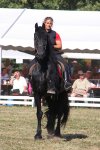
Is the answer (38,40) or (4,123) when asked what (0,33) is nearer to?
(4,123)

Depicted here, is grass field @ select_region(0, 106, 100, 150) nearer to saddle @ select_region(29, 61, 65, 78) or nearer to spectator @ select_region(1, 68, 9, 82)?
saddle @ select_region(29, 61, 65, 78)

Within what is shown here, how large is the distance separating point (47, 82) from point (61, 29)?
1160 centimetres

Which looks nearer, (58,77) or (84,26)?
(58,77)

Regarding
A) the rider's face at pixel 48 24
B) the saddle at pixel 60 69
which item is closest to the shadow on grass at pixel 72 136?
the saddle at pixel 60 69

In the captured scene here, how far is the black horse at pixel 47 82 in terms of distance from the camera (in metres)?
9.49

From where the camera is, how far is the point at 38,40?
9453 mm

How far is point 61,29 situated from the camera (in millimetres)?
21375

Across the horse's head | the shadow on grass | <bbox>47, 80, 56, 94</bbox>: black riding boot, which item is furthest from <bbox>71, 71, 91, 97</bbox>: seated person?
the horse's head

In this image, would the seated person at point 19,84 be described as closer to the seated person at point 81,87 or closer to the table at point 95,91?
the seated person at point 81,87

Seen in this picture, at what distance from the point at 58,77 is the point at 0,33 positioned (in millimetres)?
10890

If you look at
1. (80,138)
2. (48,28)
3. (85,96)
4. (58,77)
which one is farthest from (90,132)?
(85,96)

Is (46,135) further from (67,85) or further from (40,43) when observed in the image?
(40,43)

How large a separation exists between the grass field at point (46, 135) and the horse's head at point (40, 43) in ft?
4.85

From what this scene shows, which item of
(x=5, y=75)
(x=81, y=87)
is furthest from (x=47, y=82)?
(x=5, y=75)
